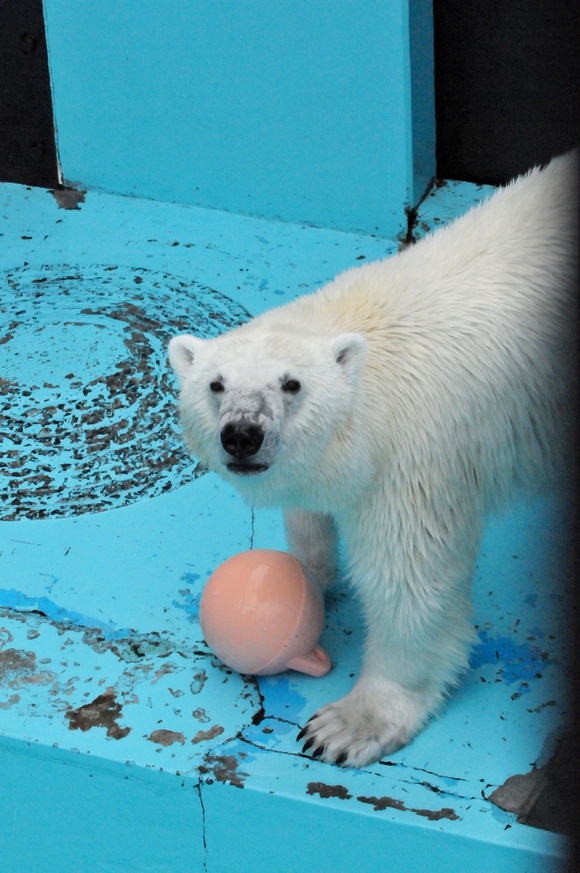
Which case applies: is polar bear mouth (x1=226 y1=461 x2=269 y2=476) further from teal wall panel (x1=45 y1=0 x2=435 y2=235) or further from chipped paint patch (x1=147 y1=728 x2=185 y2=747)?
teal wall panel (x1=45 y1=0 x2=435 y2=235)

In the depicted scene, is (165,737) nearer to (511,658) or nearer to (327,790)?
(327,790)

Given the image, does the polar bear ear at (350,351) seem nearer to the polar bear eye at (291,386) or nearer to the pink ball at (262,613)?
the polar bear eye at (291,386)

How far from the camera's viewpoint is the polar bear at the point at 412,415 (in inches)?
80.7

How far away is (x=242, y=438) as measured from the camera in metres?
1.90

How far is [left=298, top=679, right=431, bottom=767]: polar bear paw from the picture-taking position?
220cm

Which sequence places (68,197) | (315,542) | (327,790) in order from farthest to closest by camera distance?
(68,197) → (315,542) → (327,790)

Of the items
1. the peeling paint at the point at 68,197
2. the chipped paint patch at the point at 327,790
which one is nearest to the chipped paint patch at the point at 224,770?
the chipped paint patch at the point at 327,790

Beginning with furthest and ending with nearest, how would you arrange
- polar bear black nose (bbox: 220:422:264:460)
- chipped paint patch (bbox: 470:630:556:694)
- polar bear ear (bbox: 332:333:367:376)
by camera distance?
chipped paint patch (bbox: 470:630:556:694)
polar bear ear (bbox: 332:333:367:376)
polar bear black nose (bbox: 220:422:264:460)

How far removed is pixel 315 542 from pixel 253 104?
1.88m

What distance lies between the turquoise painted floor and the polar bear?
0.13 metres

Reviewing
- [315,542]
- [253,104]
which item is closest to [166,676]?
[315,542]

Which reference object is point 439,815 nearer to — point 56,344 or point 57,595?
point 57,595

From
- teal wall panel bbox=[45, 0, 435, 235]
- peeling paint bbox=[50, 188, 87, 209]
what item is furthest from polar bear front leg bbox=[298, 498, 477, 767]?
peeling paint bbox=[50, 188, 87, 209]

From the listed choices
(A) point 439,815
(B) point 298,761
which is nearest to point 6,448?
(B) point 298,761
